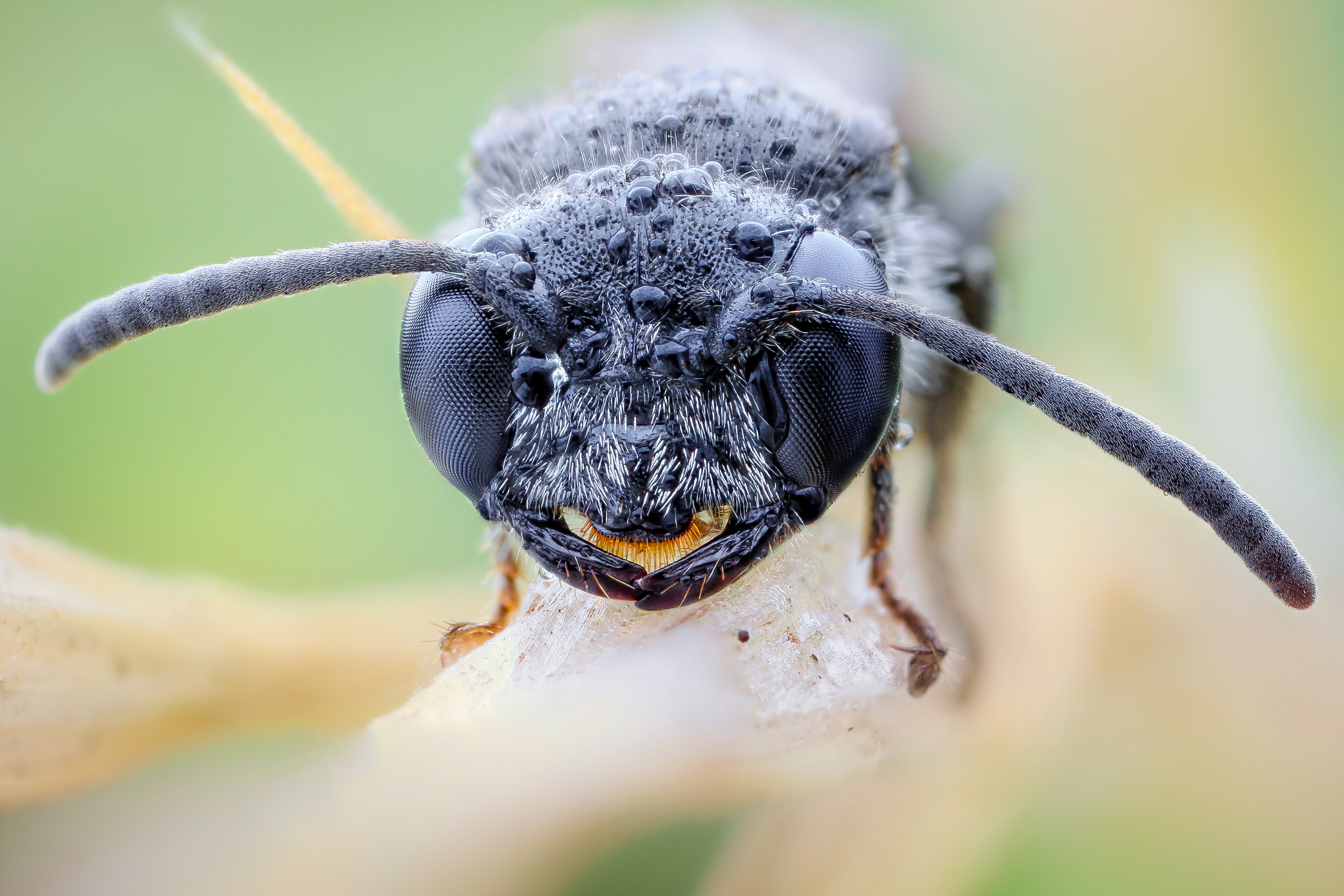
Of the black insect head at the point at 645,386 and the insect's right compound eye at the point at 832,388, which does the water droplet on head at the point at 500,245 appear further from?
the insect's right compound eye at the point at 832,388

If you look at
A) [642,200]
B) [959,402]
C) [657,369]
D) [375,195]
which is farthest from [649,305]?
[375,195]

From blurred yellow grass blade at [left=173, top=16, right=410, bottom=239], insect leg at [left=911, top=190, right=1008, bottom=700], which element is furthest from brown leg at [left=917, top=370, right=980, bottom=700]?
blurred yellow grass blade at [left=173, top=16, right=410, bottom=239]

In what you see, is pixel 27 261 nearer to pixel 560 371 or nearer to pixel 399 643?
pixel 399 643

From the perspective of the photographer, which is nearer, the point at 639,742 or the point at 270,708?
the point at 639,742

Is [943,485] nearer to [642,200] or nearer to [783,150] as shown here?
[783,150]

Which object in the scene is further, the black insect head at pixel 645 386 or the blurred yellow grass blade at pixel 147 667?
the blurred yellow grass blade at pixel 147 667

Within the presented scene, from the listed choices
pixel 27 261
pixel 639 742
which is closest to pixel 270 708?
pixel 639 742

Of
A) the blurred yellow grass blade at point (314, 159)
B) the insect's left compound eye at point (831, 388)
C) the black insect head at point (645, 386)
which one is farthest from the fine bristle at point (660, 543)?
the blurred yellow grass blade at point (314, 159)
